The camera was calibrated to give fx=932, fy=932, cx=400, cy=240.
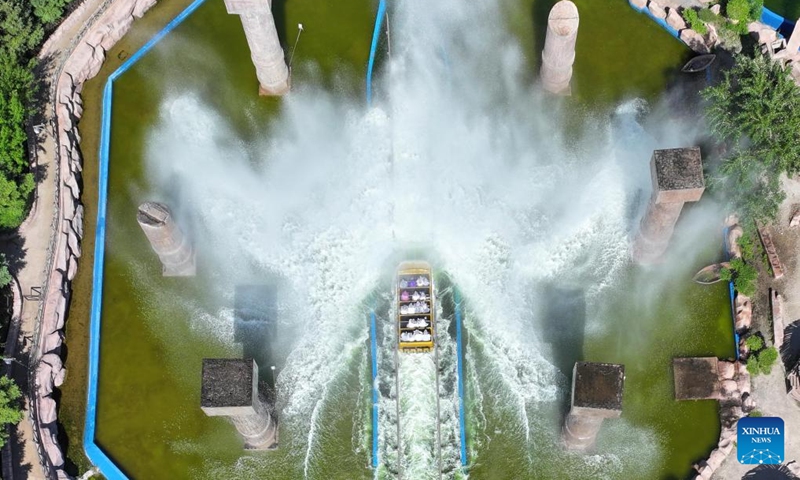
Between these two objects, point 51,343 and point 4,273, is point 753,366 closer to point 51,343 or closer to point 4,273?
point 51,343

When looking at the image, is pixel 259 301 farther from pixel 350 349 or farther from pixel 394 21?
pixel 394 21

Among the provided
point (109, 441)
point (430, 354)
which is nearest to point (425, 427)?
point (430, 354)

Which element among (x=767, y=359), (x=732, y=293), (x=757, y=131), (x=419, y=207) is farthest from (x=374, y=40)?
(x=767, y=359)

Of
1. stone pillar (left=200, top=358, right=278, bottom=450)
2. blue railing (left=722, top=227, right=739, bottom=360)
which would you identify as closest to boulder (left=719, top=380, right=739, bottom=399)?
blue railing (left=722, top=227, right=739, bottom=360)

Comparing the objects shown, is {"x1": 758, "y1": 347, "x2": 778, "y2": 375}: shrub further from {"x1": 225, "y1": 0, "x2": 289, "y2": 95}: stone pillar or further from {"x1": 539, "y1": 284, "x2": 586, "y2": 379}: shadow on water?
{"x1": 225, "y1": 0, "x2": 289, "y2": 95}: stone pillar

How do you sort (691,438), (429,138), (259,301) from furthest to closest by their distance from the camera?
(429,138) → (259,301) → (691,438)

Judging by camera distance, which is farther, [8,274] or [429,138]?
[429,138]

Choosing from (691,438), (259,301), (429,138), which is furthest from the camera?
(429,138)
